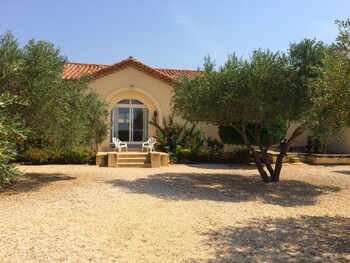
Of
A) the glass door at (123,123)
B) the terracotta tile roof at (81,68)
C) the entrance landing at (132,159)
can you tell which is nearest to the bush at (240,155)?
the entrance landing at (132,159)

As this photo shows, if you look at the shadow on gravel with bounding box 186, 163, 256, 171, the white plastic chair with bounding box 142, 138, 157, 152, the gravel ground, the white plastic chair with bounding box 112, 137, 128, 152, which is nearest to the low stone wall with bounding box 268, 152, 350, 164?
the shadow on gravel with bounding box 186, 163, 256, 171

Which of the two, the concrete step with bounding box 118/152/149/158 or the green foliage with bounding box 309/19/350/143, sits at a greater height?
the green foliage with bounding box 309/19/350/143

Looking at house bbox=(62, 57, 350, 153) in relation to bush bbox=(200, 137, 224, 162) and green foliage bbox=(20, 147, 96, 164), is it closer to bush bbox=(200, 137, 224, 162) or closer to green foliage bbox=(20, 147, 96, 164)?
bush bbox=(200, 137, 224, 162)

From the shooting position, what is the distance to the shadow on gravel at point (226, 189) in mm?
9797

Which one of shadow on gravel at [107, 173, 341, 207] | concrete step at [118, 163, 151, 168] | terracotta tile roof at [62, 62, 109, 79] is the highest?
terracotta tile roof at [62, 62, 109, 79]

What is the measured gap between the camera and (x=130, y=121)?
20.8 meters

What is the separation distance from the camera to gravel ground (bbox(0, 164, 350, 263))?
5.46 m

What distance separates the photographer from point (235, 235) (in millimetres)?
6402

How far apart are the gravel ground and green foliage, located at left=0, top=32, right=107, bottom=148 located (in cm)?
186

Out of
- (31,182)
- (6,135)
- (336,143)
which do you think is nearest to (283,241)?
(6,135)

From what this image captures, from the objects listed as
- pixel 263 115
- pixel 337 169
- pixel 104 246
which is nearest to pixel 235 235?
pixel 104 246

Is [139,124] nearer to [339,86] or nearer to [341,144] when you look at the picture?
[341,144]

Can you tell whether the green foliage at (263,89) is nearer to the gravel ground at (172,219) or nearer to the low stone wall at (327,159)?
the gravel ground at (172,219)

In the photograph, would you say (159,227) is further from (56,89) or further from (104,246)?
(56,89)
